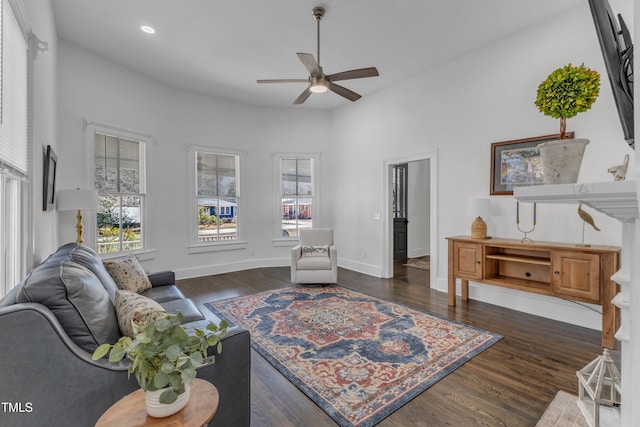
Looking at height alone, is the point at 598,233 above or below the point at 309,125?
below

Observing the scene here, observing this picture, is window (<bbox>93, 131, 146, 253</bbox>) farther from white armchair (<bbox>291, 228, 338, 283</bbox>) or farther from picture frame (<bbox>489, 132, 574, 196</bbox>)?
picture frame (<bbox>489, 132, 574, 196</bbox>)

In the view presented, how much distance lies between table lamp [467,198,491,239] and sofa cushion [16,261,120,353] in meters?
3.73

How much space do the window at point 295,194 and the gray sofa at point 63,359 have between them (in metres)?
4.93

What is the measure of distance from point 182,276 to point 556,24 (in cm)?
630

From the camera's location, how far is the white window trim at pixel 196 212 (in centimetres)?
543

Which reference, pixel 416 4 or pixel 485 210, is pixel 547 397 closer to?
pixel 485 210

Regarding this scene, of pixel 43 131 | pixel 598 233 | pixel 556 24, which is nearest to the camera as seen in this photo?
pixel 43 131

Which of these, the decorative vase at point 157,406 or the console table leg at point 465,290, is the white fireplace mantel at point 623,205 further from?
the console table leg at point 465,290

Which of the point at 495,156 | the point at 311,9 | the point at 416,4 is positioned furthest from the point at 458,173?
the point at 311,9

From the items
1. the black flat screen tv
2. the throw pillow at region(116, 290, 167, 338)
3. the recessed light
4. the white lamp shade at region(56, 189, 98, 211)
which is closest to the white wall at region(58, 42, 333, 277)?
the white lamp shade at region(56, 189, 98, 211)

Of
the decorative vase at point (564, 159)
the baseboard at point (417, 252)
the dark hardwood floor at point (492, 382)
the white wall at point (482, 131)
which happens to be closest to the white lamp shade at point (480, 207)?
the white wall at point (482, 131)

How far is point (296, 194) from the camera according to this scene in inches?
255

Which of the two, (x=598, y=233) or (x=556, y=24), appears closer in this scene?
(x=598, y=233)

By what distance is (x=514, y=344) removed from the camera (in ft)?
9.05
